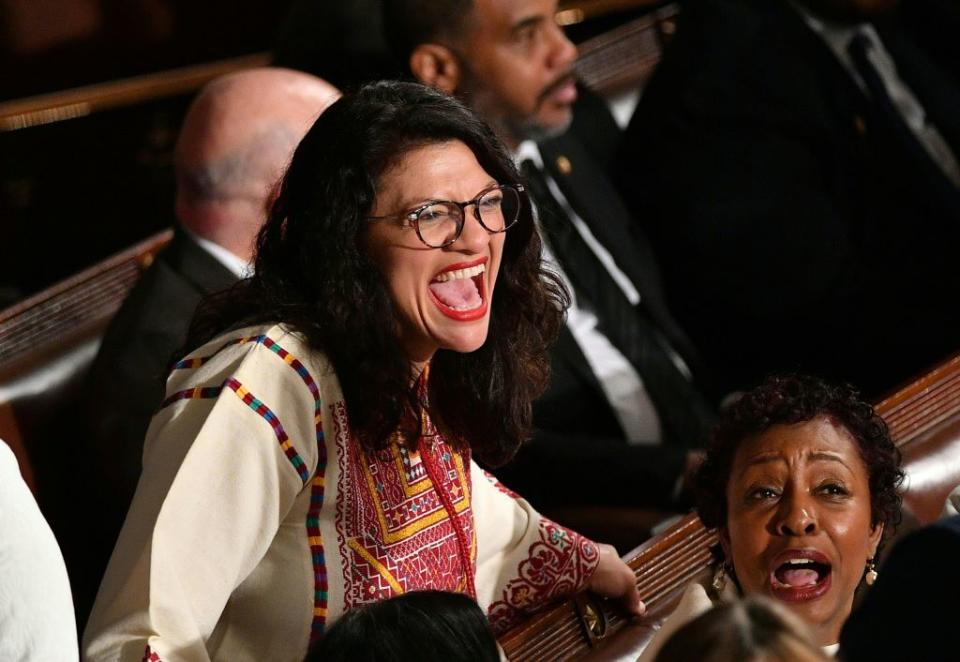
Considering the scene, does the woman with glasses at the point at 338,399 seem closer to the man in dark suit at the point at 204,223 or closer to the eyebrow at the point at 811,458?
the eyebrow at the point at 811,458

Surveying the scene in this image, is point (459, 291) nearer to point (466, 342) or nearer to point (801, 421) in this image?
point (466, 342)

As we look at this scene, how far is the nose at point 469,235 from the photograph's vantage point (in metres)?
1.71

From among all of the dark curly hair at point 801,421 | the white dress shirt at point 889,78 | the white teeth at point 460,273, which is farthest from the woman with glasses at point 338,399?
the white dress shirt at point 889,78

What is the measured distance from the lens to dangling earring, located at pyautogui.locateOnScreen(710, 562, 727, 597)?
1756 mm

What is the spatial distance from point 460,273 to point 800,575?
476 millimetres

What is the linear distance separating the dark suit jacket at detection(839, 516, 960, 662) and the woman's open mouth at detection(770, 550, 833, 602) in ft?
2.02

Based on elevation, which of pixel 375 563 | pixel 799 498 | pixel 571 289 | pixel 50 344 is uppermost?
pixel 50 344

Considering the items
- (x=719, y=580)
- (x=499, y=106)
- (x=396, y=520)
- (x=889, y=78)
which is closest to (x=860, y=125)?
(x=889, y=78)

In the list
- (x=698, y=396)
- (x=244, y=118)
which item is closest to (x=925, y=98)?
(x=698, y=396)

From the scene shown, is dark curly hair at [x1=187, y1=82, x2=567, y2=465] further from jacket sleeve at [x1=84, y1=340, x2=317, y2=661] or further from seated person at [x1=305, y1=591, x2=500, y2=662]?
seated person at [x1=305, y1=591, x2=500, y2=662]

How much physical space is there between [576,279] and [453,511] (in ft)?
3.48

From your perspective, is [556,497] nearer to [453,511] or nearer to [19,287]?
[453,511]

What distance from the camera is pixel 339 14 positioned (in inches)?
112

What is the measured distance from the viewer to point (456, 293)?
5.67ft
